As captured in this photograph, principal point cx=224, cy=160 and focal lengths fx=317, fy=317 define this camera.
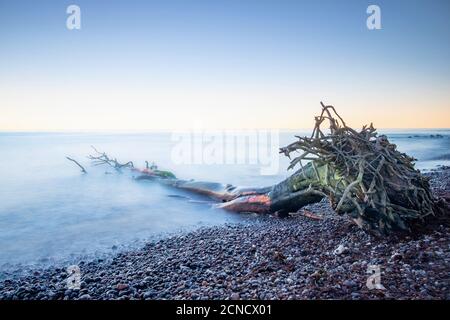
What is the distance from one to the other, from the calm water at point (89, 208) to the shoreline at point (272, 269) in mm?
757

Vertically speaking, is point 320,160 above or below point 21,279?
above

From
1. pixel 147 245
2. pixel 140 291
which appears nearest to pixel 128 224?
pixel 147 245

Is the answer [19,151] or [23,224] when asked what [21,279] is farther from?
[19,151]

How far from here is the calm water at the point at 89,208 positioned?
4.01 m

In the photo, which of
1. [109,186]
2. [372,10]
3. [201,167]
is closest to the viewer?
[372,10]

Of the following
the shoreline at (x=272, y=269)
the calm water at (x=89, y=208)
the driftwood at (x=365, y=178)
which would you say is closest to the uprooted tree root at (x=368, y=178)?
the driftwood at (x=365, y=178)

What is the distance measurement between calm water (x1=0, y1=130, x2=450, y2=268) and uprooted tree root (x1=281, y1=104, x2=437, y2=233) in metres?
1.88

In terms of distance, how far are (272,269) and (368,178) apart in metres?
1.30

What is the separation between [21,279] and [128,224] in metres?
1.80

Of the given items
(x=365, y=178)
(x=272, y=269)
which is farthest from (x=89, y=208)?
(x=365, y=178)

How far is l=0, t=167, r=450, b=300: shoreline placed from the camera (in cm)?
207

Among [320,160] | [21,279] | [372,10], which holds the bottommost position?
[21,279]

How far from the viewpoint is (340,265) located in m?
2.43
